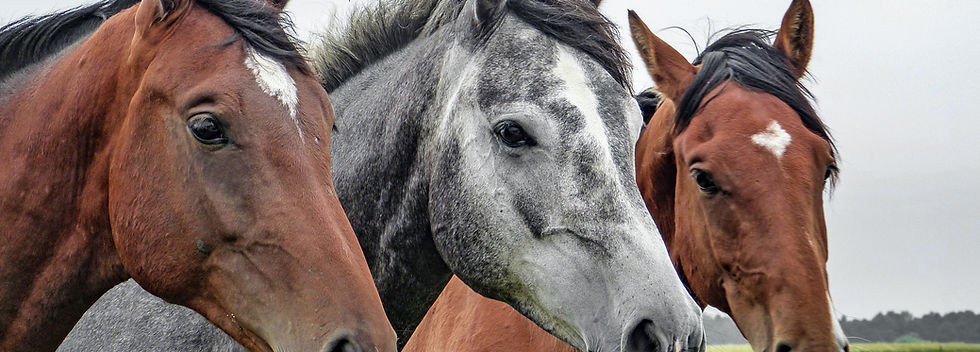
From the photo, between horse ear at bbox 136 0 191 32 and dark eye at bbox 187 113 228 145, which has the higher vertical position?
horse ear at bbox 136 0 191 32

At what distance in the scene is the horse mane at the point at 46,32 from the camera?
3.49 metres

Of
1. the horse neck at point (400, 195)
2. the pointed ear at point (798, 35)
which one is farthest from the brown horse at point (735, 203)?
the horse neck at point (400, 195)

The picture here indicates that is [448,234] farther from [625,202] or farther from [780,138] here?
[780,138]

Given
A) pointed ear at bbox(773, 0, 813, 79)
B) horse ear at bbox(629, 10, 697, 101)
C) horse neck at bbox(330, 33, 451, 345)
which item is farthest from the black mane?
pointed ear at bbox(773, 0, 813, 79)

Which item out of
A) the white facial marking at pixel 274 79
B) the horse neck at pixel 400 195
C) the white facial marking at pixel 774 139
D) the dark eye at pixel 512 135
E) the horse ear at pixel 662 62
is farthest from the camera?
the horse ear at pixel 662 62

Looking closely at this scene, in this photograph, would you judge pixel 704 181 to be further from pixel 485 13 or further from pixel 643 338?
pixel 643 338

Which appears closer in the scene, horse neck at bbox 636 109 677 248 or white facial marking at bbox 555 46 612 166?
white facial marking at bbox 555 46 612 166

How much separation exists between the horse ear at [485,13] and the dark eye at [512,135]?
1.93 feet

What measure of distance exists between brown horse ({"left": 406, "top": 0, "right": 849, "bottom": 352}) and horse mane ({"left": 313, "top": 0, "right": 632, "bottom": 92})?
3.30 feet

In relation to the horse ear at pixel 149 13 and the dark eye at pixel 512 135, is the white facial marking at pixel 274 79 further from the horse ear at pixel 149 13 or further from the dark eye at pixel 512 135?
the dark eye at pixel 512 135

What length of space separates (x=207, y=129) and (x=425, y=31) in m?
1.78

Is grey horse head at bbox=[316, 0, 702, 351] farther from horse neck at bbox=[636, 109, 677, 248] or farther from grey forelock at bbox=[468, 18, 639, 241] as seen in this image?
horse neck at bbox=[636, 109, 677, 248]

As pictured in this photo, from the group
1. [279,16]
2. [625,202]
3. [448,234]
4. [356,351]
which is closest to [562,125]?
[625,202]

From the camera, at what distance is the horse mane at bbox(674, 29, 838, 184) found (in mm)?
5199
